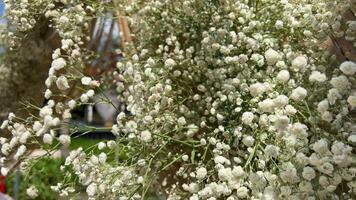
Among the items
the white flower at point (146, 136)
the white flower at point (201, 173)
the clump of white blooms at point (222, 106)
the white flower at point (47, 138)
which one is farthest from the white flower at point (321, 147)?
the white flower at point (47, 138)

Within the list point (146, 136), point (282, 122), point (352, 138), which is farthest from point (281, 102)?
point (146, 136)

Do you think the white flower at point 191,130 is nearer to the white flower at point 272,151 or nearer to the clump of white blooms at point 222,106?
the clump of white blooms at point 222,106

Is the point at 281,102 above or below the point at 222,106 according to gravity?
above

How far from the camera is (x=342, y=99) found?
1.35 m

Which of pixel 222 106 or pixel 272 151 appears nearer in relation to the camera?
pixel 272 151

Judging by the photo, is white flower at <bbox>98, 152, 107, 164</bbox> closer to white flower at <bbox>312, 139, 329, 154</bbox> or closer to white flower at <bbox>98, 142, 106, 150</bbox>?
white flower at <bbox>98, 142, 106, 150</bbox>

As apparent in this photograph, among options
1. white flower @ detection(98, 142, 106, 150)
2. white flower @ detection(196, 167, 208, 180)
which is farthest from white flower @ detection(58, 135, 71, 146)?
white flower @ detection(196, 167, 208, 180)

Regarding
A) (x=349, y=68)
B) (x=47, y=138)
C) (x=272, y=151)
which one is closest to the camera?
(x=349, y=68)

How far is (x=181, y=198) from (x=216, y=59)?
1.66 feet

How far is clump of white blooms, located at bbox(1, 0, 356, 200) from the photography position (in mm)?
1299

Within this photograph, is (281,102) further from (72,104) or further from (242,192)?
(72,104)

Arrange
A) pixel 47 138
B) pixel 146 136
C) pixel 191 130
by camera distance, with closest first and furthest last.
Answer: pixel 47 138 → pixel 146 136 → pixel 191 130

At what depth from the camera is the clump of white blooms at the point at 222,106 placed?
1.30 metres

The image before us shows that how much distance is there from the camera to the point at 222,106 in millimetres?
1966
